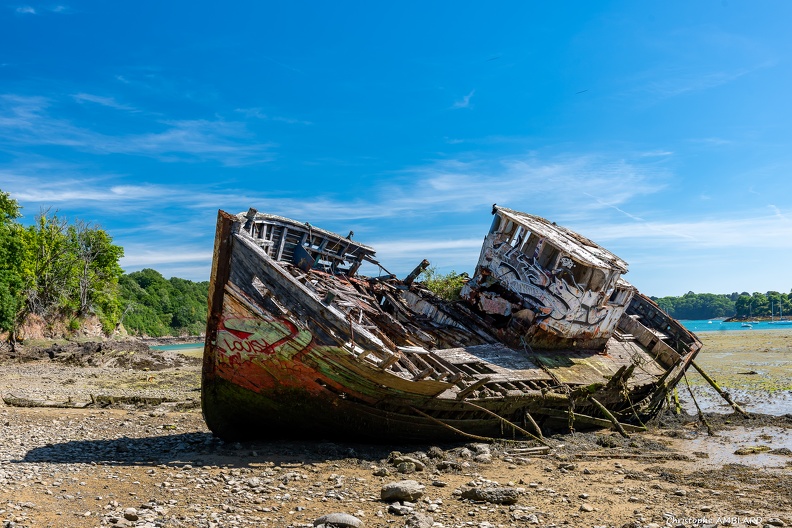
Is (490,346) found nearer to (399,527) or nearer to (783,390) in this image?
(399,527)

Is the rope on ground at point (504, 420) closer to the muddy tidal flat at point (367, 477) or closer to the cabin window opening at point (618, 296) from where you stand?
the muddy tidal flat at point (367, 477)

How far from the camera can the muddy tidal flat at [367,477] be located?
6.87 metres

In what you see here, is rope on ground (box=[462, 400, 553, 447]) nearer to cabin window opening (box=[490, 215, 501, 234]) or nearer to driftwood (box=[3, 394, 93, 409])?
cabin window opening (box=[490, 215, 501, 234])

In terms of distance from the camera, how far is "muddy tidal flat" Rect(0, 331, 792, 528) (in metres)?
6.87

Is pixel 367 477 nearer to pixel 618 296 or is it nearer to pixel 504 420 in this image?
pixel 504 420

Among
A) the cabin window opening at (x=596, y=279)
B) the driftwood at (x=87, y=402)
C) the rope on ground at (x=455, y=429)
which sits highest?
the cabin window opening at (x=596, y=279)

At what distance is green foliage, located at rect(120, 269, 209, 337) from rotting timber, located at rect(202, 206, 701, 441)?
233 ft

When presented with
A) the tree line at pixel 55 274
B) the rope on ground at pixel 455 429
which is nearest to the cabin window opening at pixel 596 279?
the rope on ground at pixel 455 429

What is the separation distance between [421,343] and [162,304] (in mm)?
91631

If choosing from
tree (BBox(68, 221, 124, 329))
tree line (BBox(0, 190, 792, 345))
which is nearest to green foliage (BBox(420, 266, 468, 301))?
tree line (BBox(0, 190, 792, 345))

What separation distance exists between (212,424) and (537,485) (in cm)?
535

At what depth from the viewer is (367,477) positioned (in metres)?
8.45

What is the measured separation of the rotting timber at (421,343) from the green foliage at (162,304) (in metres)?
71.1

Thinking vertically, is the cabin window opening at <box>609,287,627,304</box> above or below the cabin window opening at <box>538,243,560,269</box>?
below
